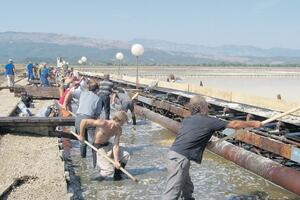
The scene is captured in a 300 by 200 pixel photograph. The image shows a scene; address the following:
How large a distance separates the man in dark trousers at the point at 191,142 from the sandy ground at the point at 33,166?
170 cm

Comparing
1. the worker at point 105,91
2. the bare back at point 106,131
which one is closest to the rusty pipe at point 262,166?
the bare back at point 106,131

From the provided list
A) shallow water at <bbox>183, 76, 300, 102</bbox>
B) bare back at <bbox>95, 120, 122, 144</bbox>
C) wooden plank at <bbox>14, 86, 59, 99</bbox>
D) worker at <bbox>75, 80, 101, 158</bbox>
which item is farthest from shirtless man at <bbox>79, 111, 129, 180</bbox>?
shallow water at <bbox>183, 76, 300, 102</bbox>

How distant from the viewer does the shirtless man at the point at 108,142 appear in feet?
28.1

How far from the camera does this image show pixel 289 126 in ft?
39.9

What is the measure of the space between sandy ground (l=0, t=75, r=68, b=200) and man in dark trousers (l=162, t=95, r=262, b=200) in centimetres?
170

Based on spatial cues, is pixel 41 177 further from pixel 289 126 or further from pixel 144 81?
pixel 144 81

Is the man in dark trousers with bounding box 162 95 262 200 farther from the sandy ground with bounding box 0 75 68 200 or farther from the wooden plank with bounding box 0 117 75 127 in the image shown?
the wooden plank with bounding box 0 117 75 127

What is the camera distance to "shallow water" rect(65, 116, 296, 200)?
8547mm

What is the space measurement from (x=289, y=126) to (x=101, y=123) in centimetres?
567

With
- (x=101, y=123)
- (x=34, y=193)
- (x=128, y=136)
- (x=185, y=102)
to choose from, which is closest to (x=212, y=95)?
(x=185, y=102)

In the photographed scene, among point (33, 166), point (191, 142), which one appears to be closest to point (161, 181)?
point (33, 166)

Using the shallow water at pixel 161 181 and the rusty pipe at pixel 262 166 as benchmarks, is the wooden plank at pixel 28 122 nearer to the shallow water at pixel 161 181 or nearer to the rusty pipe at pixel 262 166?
the shallow water at pixel 161 181

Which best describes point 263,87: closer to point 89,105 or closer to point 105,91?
point 105,91

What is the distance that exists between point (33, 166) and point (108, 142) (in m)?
1.45
